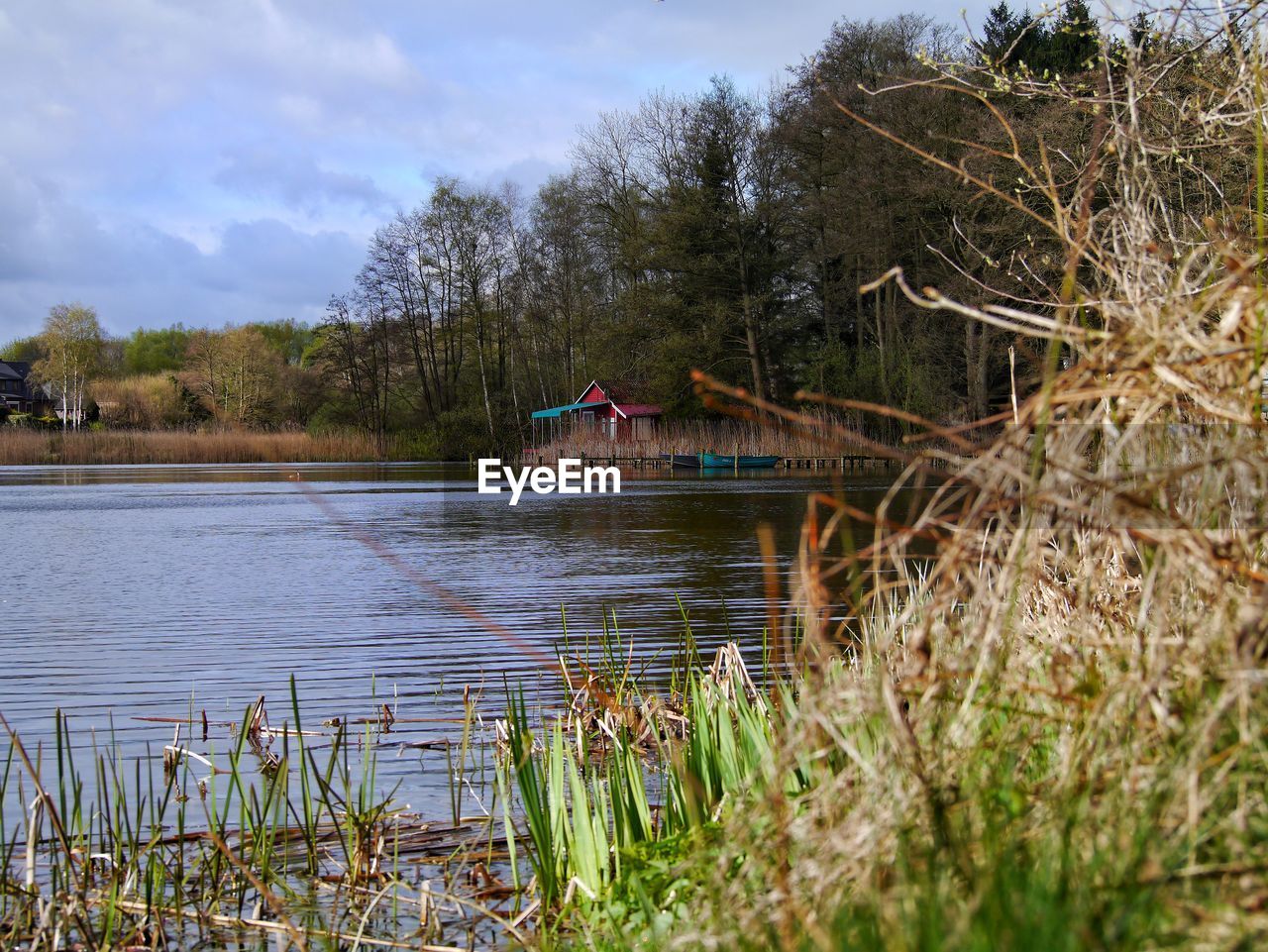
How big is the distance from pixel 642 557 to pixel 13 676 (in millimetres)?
7389

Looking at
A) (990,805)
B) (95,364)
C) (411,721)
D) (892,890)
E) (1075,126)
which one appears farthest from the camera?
(95,364)

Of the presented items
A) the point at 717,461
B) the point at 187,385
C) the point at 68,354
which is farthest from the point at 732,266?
the point at 68,354

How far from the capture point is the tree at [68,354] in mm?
73562

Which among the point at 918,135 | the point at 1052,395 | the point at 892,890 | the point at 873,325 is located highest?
the point at 918,135

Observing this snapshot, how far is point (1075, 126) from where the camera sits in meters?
18.0

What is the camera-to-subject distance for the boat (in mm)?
36594

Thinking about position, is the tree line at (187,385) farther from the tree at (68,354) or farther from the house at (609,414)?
the house at (609,414)

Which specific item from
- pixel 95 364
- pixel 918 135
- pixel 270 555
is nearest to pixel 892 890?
pixel 270 555

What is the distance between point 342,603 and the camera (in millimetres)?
10289

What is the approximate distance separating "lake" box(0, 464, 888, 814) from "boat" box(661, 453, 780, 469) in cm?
1348

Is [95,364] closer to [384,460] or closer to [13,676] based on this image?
[384,460]
